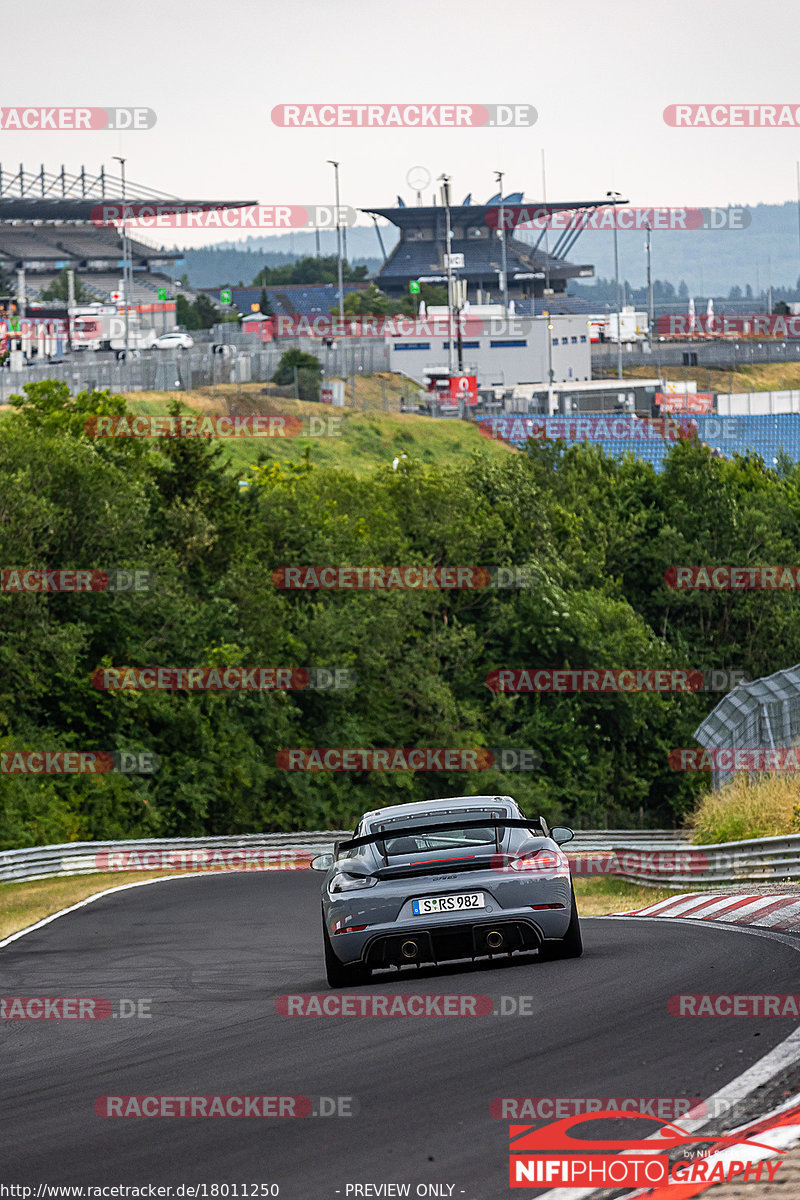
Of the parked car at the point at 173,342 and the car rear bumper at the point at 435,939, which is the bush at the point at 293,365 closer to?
the parked car at the point at 173,342

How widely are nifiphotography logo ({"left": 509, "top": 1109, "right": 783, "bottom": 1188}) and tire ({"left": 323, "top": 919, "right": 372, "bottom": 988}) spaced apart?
4088 mm

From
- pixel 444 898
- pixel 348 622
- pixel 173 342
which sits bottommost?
pixel 348 622

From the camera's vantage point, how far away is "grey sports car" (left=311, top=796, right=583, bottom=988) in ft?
30.7

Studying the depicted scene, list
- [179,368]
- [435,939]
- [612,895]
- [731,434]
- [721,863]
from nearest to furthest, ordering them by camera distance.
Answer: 1. [435,939]
2. [721,863]
3. [612,895]
4. [179,368]
5. [731,434]

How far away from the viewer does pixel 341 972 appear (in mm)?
9766

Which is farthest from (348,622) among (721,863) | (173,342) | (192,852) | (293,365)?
(173,342)

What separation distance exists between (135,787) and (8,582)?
21.3 feet

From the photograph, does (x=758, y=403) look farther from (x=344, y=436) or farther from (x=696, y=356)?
(x=344, y=436)

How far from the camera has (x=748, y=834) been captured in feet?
64.2

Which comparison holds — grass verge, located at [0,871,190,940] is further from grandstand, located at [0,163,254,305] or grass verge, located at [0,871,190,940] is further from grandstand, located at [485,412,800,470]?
grandstand, located at [0,163,254,305]

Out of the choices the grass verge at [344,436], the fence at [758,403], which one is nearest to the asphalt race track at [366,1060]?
the grass verge at [344,436]

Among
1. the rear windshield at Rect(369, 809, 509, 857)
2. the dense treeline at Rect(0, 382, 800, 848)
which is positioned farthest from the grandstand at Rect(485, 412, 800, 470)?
the rear windshield at Rect(369, 809, 509, 857)

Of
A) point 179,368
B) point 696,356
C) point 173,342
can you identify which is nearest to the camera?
point 179,368

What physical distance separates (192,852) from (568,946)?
2419 centimetres
